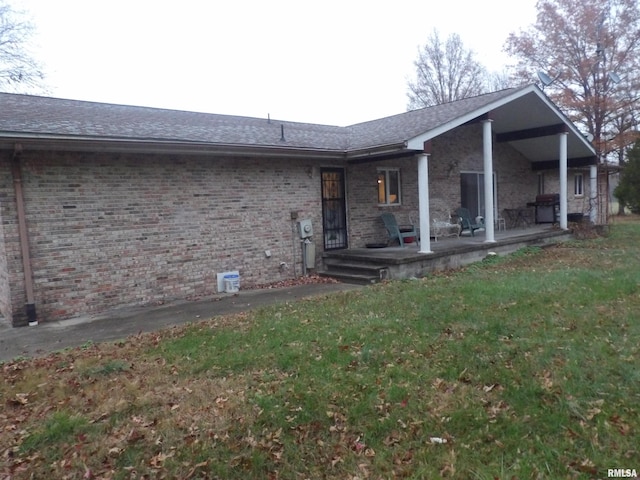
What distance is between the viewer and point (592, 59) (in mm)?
20766

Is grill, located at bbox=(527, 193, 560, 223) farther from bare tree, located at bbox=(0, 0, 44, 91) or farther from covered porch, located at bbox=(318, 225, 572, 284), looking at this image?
bare tree, located at bbox=(0, 0, 44, 91)

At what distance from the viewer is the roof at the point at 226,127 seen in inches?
278

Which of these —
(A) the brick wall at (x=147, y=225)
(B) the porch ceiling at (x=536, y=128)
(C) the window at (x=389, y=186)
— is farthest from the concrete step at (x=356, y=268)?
(B) the porch ceiling at (x=536, y=128)

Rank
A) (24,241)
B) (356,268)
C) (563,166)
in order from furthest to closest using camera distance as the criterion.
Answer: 1. (563,166)
2. (356,268)
3. (24,241)

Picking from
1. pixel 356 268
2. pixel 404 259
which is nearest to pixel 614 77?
pixel 404 259

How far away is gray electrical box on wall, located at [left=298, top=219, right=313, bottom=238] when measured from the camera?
10.2 m

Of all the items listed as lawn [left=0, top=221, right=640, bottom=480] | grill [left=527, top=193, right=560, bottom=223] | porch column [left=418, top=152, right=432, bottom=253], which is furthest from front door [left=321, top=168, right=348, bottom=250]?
grill [left=527, top=193, right=560, bottom=223]

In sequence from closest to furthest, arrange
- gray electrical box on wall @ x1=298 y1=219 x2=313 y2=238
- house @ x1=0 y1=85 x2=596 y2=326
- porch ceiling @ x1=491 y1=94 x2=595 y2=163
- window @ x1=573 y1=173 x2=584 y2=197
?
house @ x1=0 y1=85 x2=596 y2=326
gray electrical box on wall @ x1=298 y1=219 x2=313 y2=238
porch ceiling @ x1=491 y1=94 x2=595 y2=163
window @ x1=573 y1=173 x2=584 y2=197

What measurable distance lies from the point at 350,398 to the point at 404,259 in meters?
5.88

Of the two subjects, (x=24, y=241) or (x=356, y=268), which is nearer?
(x=24, y=241)

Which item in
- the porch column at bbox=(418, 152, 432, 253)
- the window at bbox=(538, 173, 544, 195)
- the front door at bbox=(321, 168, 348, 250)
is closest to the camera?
the porch column at bbox=(418, 152, 432, 253)

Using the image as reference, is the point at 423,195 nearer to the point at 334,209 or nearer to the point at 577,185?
the point at 334,209

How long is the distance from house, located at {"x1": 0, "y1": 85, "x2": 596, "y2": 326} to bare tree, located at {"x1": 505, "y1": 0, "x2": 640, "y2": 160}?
10.2 m

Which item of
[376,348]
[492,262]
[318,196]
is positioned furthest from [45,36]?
[376,348]
